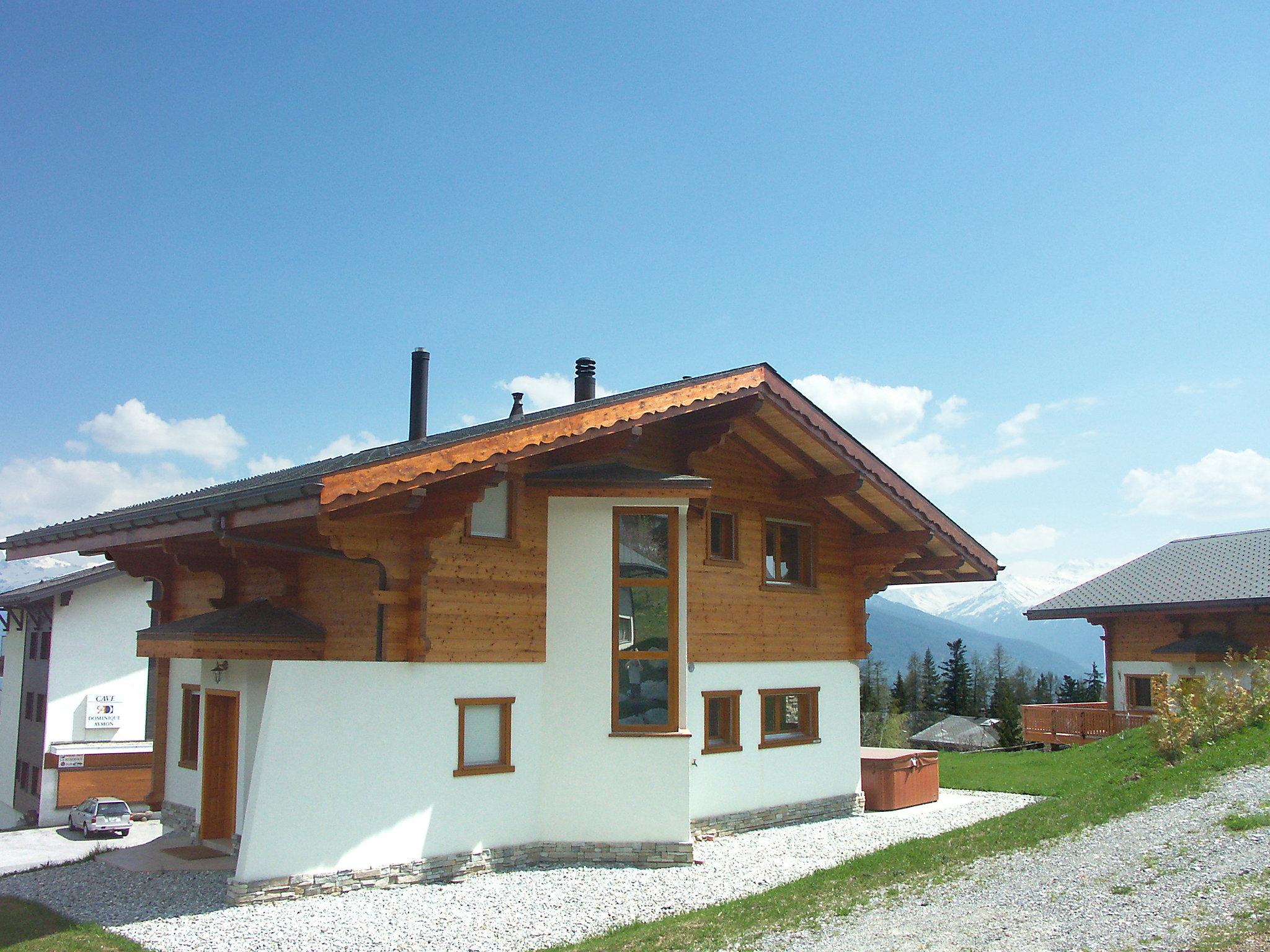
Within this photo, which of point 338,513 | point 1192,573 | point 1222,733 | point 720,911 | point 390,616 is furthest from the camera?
point 1192,573

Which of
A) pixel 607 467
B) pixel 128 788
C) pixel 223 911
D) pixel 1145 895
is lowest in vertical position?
pixel 128 788

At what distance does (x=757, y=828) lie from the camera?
1466cm

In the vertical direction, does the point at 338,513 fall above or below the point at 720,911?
above

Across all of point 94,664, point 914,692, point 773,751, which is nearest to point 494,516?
point 773,751

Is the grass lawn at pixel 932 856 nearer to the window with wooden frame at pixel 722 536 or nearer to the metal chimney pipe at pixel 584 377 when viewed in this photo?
the window with wooden frame at pixel 722 536

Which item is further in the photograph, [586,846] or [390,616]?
[586,846]

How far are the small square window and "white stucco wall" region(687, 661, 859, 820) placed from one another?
159cm

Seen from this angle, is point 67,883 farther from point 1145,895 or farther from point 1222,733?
point 1222,733

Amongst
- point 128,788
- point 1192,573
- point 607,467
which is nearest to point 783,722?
point 607,467

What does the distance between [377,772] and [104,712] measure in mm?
22680

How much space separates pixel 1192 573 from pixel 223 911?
26103mm

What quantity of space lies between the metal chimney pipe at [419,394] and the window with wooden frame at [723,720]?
7377 mm

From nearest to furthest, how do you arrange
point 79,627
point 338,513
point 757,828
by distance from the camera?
point 338,513, point 757,828, point 79,627

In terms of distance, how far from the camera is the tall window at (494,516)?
39.4 ft
